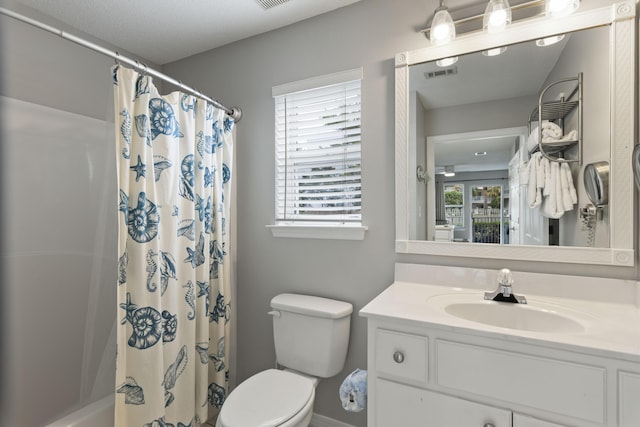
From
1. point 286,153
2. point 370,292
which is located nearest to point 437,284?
point 370,292

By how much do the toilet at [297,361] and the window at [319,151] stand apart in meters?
0.47

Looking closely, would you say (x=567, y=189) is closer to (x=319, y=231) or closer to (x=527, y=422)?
(x=527, y=422)

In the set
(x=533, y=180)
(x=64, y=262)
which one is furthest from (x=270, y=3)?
(x=64, y=262)

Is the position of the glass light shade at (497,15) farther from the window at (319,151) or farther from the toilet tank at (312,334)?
the toilet tank at (312,334)

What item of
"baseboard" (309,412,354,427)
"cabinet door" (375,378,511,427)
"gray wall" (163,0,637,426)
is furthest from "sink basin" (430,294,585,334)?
"baseboard" (309,412,354,427)

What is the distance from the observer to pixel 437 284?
1513 mm

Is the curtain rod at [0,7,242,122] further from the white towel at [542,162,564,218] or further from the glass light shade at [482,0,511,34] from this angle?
the white towel at [542,162,564,218]

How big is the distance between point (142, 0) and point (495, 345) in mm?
2207

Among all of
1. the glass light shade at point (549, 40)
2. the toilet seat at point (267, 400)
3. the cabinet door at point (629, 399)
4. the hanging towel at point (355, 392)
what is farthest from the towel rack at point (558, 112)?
the toilet seat at point (267, 400)

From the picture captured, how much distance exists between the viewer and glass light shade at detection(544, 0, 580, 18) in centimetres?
127

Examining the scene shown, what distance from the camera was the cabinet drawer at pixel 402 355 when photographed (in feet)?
3.59

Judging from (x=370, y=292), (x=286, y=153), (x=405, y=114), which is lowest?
(x=370, y=292)

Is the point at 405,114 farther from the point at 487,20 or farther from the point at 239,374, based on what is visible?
the point at 239,374

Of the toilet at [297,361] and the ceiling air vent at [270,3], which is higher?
the ceiling air vent at [270,3]
